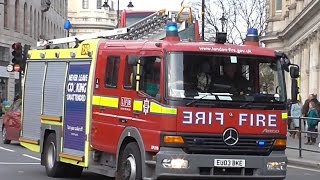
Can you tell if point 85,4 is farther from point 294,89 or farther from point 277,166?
point 277,166

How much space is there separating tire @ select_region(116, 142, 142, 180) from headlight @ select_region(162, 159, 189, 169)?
74cm

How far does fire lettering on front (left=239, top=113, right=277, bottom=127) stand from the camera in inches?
455

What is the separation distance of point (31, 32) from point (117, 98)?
5935cm

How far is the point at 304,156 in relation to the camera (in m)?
21.8

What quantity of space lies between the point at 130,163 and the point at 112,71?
1784mm

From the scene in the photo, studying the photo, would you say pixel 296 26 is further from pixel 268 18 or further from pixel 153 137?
pixel 153 137

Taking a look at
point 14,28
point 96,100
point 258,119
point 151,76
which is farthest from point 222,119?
point 14,28

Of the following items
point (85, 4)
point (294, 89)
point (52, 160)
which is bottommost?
point (52, 160)

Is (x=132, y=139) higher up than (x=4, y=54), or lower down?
lower down

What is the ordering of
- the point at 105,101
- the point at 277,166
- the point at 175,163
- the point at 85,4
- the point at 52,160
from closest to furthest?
the point at 175,163
the point at 277,166
the point at 105,101
the point at 52,160
the point at 85,4

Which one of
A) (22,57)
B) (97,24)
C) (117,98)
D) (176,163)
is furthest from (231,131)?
(97,24)

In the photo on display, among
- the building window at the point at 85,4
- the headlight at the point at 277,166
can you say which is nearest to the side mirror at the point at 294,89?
the headlight at the point at 277,166

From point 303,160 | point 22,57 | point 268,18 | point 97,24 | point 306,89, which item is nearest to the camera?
point 303,160

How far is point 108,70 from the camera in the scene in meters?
13.1
